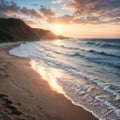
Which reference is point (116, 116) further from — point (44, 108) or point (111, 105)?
point (44, 108)

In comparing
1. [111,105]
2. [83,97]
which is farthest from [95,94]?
[111,105]

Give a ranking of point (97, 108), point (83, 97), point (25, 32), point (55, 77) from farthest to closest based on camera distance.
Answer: point (25, 32) < point (55, 77) < point (83, 97) < point (97, 108)

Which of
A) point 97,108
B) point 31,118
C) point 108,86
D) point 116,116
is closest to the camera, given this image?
point 31,118

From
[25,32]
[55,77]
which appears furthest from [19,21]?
[55,77]

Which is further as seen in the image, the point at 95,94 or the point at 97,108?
the point at 95,94

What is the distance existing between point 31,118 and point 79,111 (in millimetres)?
2621

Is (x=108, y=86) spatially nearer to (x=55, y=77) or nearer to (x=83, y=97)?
(x=83, y=97)

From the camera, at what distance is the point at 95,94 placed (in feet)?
39.2

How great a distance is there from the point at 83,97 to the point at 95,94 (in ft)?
3.33

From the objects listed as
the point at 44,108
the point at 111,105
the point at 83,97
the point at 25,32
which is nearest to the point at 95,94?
the point at 83,97

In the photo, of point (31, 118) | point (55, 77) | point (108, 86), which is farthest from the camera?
point (55, 77)

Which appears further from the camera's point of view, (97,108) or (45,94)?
(45,94)

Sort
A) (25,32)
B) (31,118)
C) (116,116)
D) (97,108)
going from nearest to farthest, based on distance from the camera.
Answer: (31,118)
(116,116)
(97,108)
(25,32)

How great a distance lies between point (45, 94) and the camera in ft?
38.2
